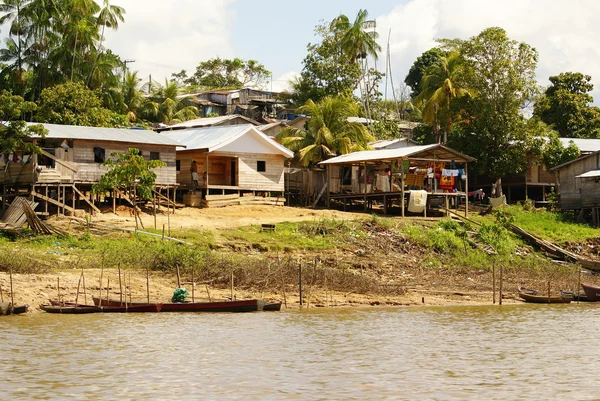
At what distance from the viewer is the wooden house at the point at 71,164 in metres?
33.5

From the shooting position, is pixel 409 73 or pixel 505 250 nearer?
pixel 505 250

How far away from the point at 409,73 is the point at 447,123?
1191 inches

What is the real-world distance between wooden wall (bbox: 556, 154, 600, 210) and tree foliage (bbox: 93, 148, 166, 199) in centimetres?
2029

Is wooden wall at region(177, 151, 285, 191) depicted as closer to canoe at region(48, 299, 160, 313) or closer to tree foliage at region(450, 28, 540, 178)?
tree foliage at region(450, 28, 540, 178)

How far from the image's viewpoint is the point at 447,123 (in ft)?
162

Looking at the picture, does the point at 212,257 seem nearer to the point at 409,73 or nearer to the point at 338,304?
the point at 338,304

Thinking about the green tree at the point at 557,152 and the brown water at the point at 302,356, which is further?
the green tree at the point at 557,152

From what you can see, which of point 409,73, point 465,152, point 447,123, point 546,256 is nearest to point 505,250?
point 546,256

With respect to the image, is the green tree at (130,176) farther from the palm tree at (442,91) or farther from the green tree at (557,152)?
the green tree at (557,152)

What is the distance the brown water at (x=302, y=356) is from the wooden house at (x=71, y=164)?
42.2 ft

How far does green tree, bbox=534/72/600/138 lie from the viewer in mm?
54438

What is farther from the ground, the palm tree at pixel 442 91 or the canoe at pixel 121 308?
the palm tree at pixel 442 91

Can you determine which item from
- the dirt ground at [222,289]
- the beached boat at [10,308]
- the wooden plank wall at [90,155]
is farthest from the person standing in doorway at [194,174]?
the beached boat at [10,308]

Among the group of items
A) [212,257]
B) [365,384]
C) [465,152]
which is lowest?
[365,384]
